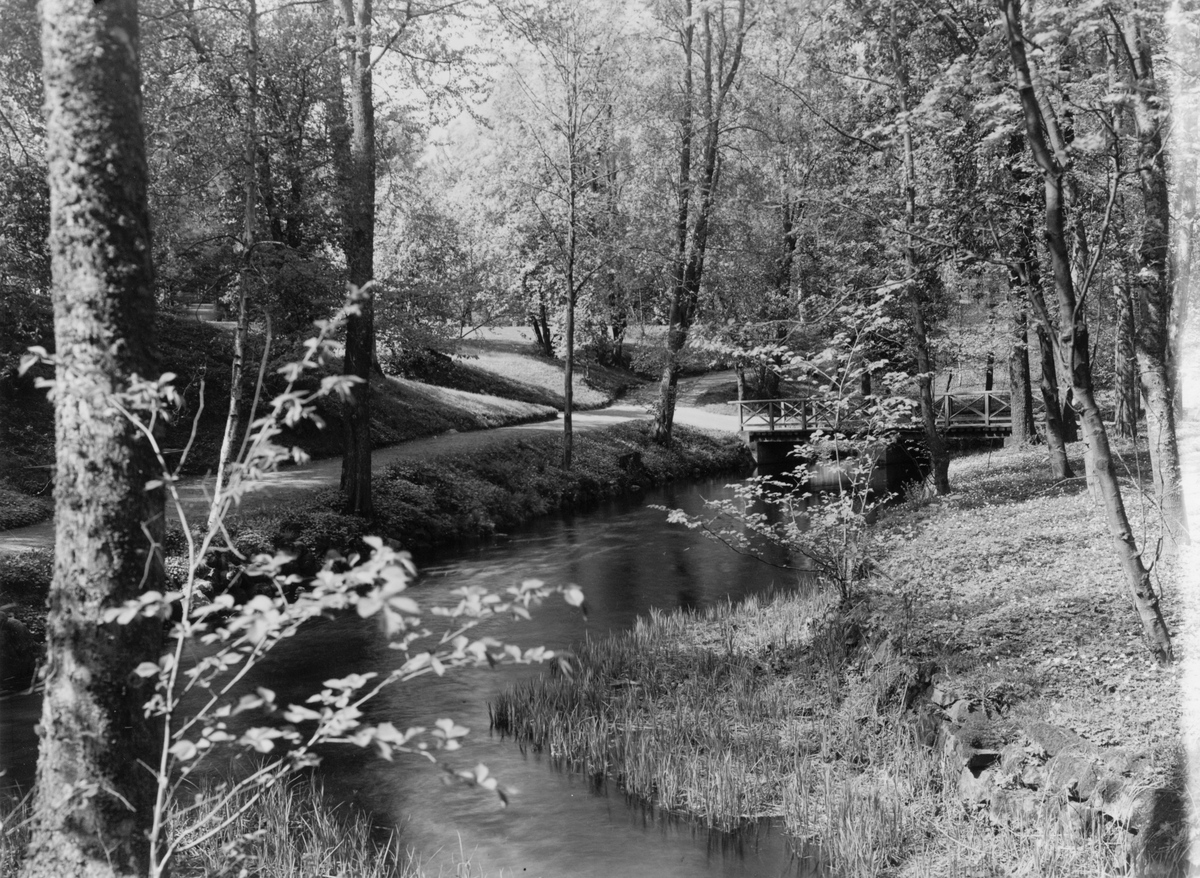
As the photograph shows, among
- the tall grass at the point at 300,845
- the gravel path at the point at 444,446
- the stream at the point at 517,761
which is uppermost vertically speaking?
the gravel path at the point at 444,446

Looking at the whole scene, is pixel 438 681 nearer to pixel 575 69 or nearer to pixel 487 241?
pixel 575 69

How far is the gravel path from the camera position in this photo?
13.2 metres

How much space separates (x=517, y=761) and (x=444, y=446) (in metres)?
15.5

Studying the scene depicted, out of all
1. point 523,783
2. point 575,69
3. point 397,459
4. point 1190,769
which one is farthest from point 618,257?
point 1190,769

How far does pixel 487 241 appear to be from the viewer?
28.2m

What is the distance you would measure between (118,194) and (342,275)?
40.1 ft

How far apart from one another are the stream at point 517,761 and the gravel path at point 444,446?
254cm

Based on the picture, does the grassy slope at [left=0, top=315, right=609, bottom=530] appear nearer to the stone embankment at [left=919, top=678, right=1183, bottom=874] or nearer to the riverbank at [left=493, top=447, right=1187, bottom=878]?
the riverbank at [left=493, top=447, right=1187, bottom=878]

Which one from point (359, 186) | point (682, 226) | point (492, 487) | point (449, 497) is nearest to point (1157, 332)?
point (359, 186)

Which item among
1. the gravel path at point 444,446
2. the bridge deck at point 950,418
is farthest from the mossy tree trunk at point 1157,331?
the bridge deck at point 950,418

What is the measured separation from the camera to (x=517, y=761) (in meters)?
8.10

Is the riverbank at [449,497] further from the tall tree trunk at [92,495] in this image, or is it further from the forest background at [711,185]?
the tall tree trunk at [92,495]

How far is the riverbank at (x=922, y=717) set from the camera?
230 inches

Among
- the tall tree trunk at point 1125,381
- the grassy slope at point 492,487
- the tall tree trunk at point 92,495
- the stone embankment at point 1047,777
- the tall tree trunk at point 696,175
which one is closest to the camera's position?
the tall tree trunk at point 92,495
